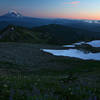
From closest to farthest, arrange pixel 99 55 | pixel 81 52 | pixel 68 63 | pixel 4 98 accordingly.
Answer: pixel 4 98, pixel 68 63, pixel 99 55, pixel 81 52

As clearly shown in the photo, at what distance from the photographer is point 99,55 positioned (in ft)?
108

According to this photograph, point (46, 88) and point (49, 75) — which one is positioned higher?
point (46, 88)

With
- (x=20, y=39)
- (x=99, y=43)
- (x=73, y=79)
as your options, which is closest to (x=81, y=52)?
(x=99, y=43)

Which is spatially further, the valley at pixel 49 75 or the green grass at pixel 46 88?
the valley at pixel 49 75

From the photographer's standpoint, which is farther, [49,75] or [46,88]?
[49,75]

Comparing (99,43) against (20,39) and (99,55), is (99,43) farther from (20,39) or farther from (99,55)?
(20,39)

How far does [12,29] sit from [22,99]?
96.6 meters

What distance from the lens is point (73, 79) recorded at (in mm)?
6723

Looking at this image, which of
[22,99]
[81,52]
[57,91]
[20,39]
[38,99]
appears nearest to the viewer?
[38,99]

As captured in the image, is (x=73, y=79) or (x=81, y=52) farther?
(x=81, y=52)

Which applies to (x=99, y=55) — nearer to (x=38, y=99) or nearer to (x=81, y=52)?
(x=81, y=52)

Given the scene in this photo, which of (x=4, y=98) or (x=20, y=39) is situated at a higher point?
(x=4, y=98)

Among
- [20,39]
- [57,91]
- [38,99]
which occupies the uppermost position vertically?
[38,99]

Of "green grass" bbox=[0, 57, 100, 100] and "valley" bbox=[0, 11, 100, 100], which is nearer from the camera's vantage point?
"green grass" bbox=[0, 57, 100, 100]
